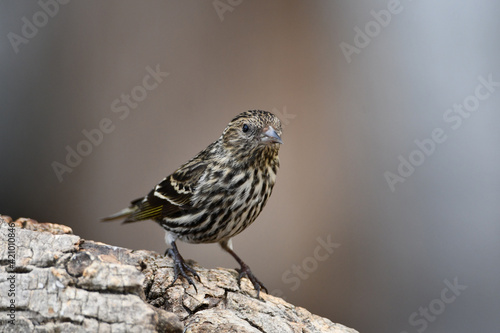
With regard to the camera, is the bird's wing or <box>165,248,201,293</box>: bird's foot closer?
<box>165,248,201,293</box>: bird's foot

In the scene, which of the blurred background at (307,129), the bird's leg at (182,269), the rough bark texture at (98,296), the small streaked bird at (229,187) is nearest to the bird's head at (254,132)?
the small streaked bird at (229,187)

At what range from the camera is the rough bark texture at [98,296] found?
6.88ft

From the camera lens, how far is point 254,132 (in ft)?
10.9

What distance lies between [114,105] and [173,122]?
23.5 inches

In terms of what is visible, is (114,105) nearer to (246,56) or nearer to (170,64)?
(170,64)

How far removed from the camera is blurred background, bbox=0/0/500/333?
4977 millimetres

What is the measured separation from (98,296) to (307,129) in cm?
374

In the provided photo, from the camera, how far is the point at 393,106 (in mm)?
5336

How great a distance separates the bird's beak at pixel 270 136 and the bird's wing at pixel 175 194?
1.61 ft

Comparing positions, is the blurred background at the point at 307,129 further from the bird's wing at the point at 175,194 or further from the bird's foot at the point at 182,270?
the bird's foot at the point at 182,270

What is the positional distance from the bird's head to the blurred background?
1792 mm

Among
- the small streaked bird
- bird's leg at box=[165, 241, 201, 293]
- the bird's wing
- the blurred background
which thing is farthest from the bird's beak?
the blurred background

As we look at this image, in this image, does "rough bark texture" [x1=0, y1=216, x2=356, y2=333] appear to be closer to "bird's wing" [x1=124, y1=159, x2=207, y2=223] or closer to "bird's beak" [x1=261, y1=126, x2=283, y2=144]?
"bird's wing" [x1=124, y1=159, x2=207, y2=223]

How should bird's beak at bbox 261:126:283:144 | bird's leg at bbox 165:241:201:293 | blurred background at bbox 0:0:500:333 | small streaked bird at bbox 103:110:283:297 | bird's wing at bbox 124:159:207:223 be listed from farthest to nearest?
blurred background at bbox 0:0:500:333 → bird's wing at bbox 124:159:207:223 → small streaked bird at bbox 103:110:283:297 → bird's beak at bbox 261:126:283:144 → bird's leg at bbox 165:241:201:293
